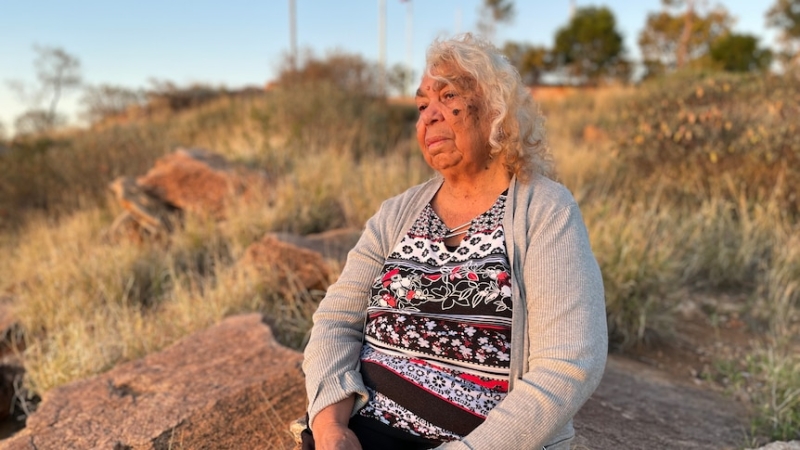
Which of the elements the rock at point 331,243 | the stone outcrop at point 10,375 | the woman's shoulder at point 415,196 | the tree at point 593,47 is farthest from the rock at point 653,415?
the tree at point 593,47

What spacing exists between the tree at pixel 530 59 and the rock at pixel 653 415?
71.5 ft

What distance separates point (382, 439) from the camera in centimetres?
182

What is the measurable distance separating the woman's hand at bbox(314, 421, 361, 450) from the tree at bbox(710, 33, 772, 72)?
20.3m

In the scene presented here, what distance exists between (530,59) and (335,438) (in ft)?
79.7

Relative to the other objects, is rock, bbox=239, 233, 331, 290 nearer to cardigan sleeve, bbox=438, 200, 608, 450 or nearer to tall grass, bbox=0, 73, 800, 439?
tall grass, bbox=0, 73, 800, 439

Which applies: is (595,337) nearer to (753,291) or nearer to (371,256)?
(371,256)

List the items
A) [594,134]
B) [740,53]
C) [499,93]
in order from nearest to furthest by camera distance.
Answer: [499,93]
[594,134]
[740,53]

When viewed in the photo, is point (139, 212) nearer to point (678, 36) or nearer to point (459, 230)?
point (459, 230)

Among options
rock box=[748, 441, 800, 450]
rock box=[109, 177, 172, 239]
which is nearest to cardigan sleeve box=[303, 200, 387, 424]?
rock box=[748, 441, 800, 450]

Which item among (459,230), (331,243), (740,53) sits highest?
(740,53)

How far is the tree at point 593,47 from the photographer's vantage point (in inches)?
901

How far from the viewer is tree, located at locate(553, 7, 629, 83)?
901 inches

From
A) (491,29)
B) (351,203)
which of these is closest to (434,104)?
(351,203)

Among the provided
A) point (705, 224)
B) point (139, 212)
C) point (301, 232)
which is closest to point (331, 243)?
point (301, 232)
